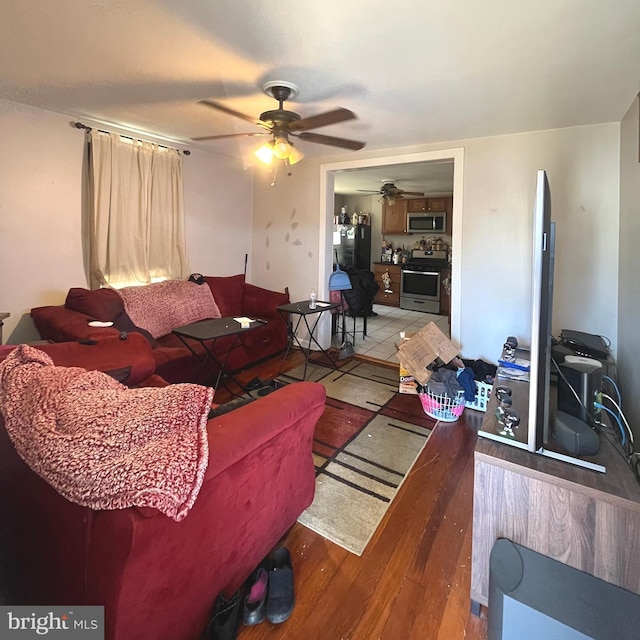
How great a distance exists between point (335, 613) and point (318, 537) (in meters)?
0.35

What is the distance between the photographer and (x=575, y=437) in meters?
1.19

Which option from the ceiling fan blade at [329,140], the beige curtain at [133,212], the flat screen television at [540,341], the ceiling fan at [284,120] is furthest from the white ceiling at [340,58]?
the flat screen television at [540,341]

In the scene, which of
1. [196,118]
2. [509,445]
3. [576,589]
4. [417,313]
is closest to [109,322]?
[196,118]

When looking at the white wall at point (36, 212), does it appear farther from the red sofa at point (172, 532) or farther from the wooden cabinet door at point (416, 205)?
the wooden cabinet door at point (416, 205)

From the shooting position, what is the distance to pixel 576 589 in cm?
99

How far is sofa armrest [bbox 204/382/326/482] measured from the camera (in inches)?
41.2

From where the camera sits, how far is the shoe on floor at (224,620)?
1.11 m

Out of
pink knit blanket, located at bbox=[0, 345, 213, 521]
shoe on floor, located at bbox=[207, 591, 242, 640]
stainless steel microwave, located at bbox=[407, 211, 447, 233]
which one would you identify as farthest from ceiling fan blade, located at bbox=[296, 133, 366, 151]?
stainless steel microwave, located at bbox=[407, 211, 447, 233]

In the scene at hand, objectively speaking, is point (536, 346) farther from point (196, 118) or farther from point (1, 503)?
point (196, 118)

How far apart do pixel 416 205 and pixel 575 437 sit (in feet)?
21.9

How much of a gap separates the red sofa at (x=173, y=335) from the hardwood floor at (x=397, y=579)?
1730mm

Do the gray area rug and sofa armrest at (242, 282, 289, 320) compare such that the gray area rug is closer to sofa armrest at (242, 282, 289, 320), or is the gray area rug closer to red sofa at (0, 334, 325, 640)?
red sofa at (0, 334, 325, 640)

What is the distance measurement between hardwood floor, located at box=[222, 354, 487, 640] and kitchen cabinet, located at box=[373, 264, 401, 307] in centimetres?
561

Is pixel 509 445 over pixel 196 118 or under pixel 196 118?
under
